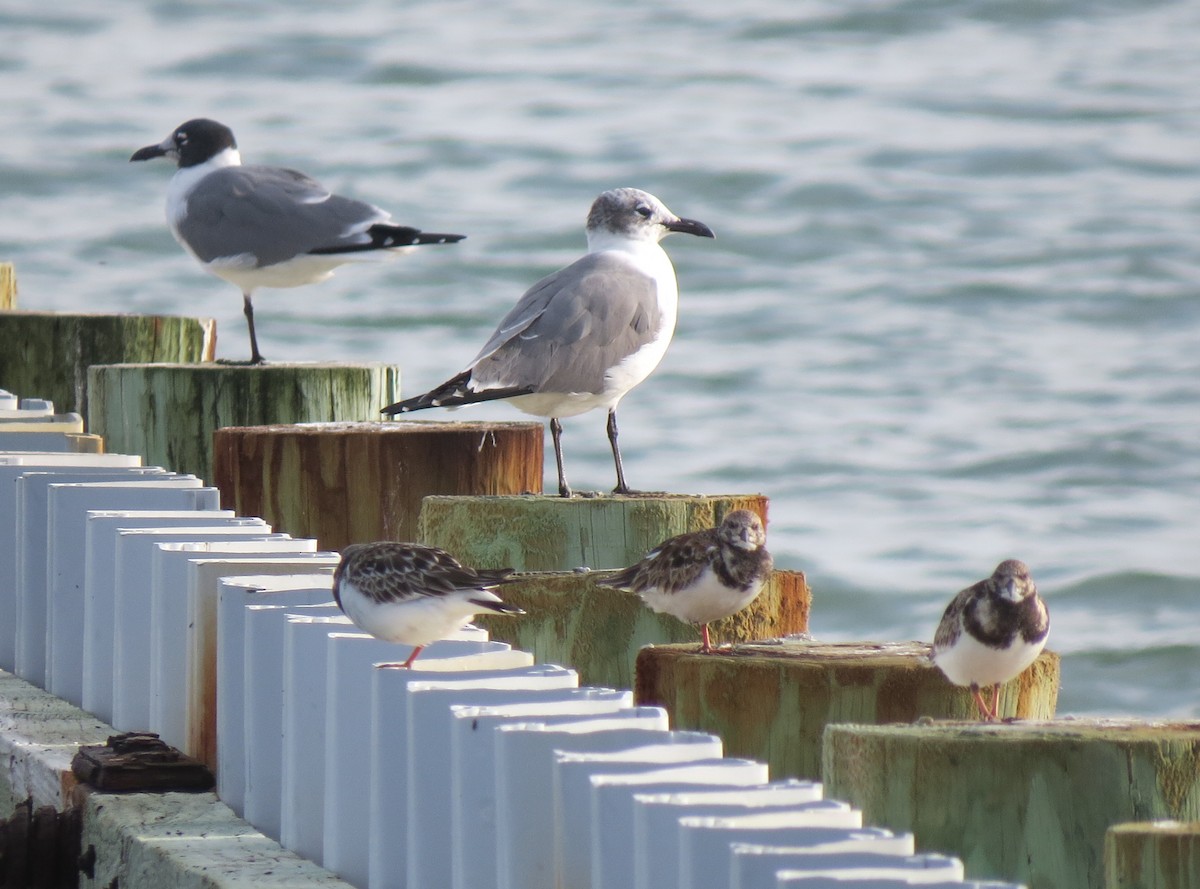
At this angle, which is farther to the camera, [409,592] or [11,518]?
[11,518]

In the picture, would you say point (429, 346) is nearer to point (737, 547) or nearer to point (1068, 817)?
point (737, 547)

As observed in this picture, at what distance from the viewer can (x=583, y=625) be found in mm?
5184

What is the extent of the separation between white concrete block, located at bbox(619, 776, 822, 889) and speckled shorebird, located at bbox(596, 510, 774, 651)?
6.77 feet

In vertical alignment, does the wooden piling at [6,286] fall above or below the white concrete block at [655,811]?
above

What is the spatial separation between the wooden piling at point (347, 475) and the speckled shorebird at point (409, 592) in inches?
80.3

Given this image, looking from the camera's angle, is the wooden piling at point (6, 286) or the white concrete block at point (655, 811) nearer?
the white concrete block at point (655, 811)

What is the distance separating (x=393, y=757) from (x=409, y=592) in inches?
23.2

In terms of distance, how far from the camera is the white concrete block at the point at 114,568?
15.0ft

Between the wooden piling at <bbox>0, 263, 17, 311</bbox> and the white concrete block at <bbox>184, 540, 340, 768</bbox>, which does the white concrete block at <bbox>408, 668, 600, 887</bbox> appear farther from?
the wooden piling at <bbox>0, 263, 17, 311</bbox>

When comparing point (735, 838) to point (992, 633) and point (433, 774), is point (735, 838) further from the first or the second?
point (992, 633)

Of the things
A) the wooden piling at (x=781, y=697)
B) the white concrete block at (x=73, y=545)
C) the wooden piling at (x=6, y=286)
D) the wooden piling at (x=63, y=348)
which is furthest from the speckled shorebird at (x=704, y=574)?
the wooden piling at (x=6, y=286)

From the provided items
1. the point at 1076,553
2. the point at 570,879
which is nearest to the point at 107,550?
the point at 570,879

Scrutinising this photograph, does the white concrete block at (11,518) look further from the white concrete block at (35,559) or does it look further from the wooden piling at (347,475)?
the wooden piling at (347,475)

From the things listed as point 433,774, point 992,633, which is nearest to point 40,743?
point 433,774
